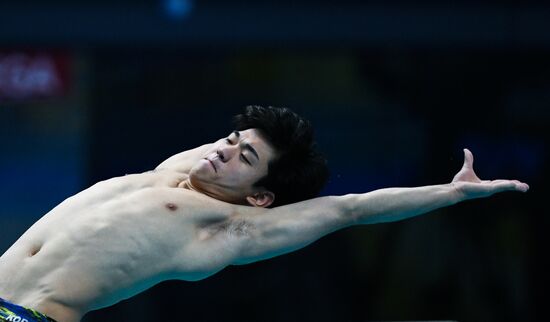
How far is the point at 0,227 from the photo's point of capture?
796 cm

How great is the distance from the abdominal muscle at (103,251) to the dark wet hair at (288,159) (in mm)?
357

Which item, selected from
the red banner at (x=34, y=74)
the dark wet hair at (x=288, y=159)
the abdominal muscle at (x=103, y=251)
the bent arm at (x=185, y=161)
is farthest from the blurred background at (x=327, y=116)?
the abdominal muscle at (x=103, y=251)

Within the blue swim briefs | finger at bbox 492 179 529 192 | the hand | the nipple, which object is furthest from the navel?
finger at bbox 492 179 529 192

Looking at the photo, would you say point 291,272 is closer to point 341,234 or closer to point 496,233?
point 341,234

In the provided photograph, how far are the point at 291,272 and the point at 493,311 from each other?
1.63m

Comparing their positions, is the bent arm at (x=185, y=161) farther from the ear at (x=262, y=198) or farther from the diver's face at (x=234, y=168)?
the ear at (x=262, y=198)

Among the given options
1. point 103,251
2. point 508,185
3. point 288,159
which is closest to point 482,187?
point 508,185

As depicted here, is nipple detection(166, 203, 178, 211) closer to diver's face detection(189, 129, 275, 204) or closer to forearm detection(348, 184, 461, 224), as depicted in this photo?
diver's face detection(189, 129, 275, 204)

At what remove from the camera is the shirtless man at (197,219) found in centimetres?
434

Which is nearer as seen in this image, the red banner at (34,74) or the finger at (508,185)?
the finger at (508,185)

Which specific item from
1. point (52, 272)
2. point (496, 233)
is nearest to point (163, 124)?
point (496, 233)

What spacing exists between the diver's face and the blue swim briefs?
0.95 meters

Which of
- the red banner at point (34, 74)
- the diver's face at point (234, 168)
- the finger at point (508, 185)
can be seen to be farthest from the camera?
the red banner at point (34, 74)

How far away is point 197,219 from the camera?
459 centimetres
